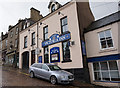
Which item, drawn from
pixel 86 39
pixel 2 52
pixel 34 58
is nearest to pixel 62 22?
pixel 86 39

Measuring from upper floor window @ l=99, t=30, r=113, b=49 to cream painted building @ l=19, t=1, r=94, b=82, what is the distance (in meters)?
2.00

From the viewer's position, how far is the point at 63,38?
11969mm

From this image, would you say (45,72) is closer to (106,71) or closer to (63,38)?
(63,38)

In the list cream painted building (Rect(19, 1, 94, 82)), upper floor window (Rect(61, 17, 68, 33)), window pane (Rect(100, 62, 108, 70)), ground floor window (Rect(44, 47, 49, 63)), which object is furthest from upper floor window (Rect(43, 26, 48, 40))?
window pane (Rect(100, 62, 108, 70))

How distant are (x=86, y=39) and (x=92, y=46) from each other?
1153mm

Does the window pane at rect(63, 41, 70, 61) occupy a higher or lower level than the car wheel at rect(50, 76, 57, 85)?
higher

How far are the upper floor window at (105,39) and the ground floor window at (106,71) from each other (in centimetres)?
168

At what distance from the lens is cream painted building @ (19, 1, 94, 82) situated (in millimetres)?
10359

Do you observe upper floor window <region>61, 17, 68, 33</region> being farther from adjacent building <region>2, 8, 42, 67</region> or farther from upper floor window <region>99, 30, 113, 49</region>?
adjacent building <region>2, 8, 42, 67</region>

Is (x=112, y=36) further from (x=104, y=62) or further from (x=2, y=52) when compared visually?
(x=2, y=52)

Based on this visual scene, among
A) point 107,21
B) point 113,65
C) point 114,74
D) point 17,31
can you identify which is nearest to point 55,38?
point 107,21

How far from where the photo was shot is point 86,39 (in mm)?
11289

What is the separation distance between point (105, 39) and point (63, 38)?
4.76m

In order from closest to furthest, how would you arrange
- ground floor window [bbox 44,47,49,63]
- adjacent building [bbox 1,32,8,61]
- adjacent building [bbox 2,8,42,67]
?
ground floor window [bbox 44,47,49,63]
adjacent building [bbox 2,8,42,67]
adjacent building [bbox 1,32,8,61]
